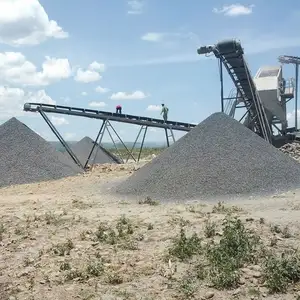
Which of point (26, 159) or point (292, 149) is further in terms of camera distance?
point (292, 149)

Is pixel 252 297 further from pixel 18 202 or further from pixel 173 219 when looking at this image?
pixel 18 202

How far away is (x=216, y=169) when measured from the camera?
13.6 meters

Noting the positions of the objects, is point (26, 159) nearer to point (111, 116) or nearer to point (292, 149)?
point (111, 116)

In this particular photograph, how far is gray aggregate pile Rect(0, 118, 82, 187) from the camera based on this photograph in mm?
18562

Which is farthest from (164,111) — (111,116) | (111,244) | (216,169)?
(111,244)

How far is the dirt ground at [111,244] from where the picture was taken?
5766 millimetres

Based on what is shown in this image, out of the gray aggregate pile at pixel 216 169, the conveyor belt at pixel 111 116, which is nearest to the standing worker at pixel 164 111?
the conveyor belt at pixel 111 116

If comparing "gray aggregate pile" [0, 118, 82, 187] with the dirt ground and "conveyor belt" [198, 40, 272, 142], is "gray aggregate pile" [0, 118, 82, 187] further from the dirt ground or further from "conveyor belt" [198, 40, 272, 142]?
"conveyor belt" [198, 40, 272, 142]

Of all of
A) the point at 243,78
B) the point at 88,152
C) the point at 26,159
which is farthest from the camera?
the point at 88,152

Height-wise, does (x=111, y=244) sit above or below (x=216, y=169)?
below

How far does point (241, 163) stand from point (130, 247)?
7116 mm

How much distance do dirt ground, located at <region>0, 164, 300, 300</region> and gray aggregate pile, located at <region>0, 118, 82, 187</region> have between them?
14.3 feet

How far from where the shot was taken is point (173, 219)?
9.76m

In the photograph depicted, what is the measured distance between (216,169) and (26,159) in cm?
962
